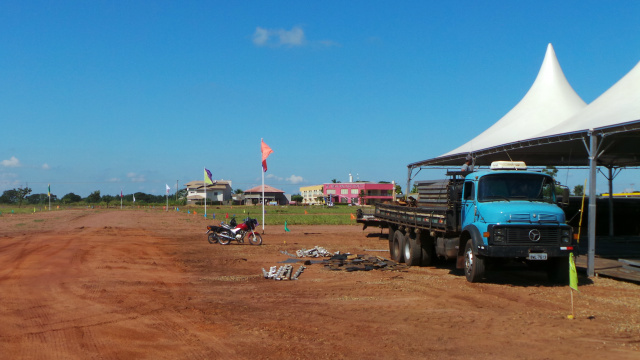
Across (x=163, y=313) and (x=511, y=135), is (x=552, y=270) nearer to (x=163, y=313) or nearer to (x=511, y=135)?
(x=163, y=313)

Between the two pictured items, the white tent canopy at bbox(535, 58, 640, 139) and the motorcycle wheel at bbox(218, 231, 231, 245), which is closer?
the white tent canopy at bbox(535, 58, 640, 139)

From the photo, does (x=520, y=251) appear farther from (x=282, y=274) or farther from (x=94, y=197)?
(x=94, y=197)

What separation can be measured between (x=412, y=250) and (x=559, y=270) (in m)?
4.34

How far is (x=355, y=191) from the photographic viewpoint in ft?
397

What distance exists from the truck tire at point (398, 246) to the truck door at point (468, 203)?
378 cm

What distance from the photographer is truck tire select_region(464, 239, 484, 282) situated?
12477 mm

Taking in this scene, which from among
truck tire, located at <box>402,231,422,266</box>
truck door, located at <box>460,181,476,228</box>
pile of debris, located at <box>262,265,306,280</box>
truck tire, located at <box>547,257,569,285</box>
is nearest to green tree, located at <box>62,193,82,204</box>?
truck tire, located at <box>402,231,422,266</box>

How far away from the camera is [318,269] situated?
15391 mm

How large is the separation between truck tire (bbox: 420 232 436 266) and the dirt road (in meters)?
0.29

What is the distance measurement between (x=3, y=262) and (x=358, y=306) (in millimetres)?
12159

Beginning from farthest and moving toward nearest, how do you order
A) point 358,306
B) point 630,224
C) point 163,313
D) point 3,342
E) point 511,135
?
point 630,224, point 511,135, point 358,306, point 163,313, point 3,342

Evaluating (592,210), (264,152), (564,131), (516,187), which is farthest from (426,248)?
(264,152)

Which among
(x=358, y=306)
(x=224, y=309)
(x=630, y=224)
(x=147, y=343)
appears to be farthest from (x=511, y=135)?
(x=147, y=343)

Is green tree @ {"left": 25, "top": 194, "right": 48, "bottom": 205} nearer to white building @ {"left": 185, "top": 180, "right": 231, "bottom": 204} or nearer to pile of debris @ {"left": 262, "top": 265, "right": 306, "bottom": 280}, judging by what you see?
white building @ {"left": 185, "top": 180, "right": 231, "bottom": 204}
